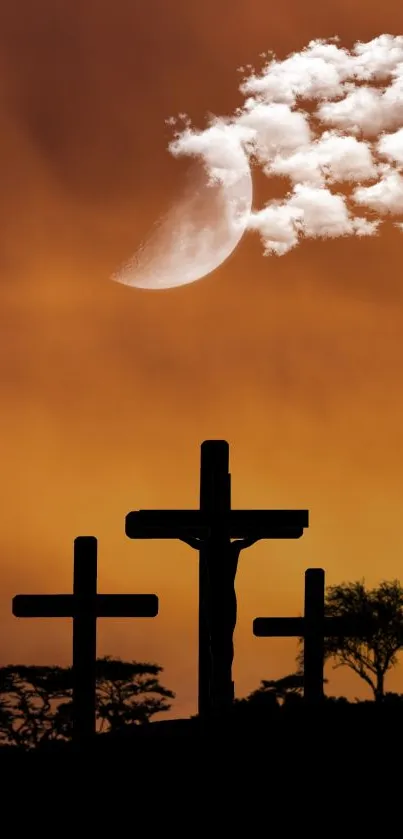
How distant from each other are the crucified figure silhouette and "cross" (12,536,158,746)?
2.43 feet

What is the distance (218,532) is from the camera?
13.9m

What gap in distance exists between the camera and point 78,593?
14.0 m

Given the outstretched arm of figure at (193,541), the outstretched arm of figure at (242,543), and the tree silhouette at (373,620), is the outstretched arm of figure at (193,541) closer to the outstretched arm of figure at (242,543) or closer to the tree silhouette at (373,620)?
Answer: the outstretched arm of figure at (242,543)

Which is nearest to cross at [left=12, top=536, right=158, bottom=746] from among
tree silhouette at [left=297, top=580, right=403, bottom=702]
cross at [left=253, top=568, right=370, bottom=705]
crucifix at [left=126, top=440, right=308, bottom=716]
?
crucifix at [left=126, top=440, right=308, bottom=716]

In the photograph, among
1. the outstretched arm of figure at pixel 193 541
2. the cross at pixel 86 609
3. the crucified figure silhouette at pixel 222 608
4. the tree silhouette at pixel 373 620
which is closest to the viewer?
the crucified figure silhouette at pixel 222 608

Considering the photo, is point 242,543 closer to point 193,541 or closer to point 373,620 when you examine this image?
point 193,541

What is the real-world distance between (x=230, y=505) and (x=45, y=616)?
8.75 feet

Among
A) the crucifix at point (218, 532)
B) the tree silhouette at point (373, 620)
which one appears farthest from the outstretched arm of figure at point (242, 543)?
the tree silhouette at point (373, 620)

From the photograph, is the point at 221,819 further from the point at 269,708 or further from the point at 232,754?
the point at 269,708

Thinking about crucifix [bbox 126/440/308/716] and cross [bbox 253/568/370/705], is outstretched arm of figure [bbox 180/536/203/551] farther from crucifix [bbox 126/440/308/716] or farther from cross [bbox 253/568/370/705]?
cross [bbox 253/568/370/705]

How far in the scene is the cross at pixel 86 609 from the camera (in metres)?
13.9

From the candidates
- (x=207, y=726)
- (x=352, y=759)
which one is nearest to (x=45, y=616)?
(x=207, y=726)

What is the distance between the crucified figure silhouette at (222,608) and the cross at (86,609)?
739 millimetres

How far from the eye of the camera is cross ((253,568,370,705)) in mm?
14398
